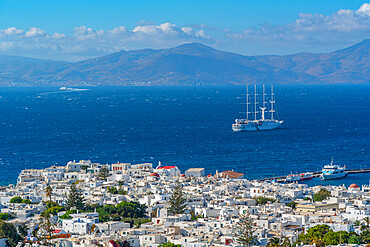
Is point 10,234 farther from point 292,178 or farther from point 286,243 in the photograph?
point 292,178

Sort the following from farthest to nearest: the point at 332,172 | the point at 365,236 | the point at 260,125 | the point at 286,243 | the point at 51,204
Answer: the point at 260,125 → the point at 332,172 → the point at 51,204 → the point at 365,236 → the point at 286,243

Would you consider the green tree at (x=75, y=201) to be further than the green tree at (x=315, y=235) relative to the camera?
Yes

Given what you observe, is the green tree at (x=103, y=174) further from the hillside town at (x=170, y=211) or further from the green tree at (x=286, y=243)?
the green tree at (x=286, y=243)

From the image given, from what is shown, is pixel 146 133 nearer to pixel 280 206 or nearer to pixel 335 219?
pixel 280 206

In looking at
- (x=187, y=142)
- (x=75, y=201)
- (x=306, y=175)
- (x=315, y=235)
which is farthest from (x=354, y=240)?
(x=187, y=142)

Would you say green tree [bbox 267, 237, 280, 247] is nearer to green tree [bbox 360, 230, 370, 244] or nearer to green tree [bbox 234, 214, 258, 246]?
green tree [bbox 234, 214, 258, 246]

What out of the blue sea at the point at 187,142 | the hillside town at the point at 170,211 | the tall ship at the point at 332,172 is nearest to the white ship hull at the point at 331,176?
the tall ship at the point at 332,172

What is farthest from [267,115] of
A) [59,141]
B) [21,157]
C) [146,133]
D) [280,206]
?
[280,206]
